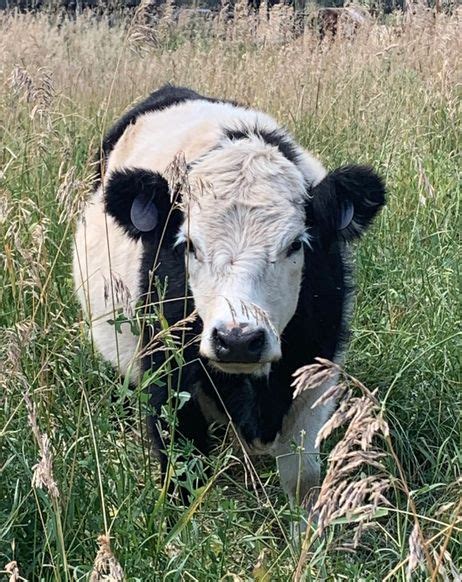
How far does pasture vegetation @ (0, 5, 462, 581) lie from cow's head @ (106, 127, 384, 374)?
0.83ft

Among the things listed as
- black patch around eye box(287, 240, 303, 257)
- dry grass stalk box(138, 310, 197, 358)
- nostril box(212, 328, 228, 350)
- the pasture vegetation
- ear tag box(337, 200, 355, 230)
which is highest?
dry grass stalk box(138, 310, 197, 358)

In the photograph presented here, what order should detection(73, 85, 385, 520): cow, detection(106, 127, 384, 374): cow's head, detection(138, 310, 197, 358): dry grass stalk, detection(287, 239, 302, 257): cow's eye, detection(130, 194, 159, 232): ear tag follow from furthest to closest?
1. detection(130, 194, 159, 232): ear tag
2. detection(287, 239, 302, 257): cow's eye
3. detection(73, 85, 385, 520): cow
4. detection(106, 127, 384, 374): cow's head
5. detection(138, 310, 197, 358): dry grass stalk

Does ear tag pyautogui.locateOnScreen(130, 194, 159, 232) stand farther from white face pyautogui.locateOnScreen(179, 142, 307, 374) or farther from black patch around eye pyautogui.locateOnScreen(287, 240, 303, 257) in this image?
black patch around eye pyautogui.locateOnScreen(287, 240, 303, 257)

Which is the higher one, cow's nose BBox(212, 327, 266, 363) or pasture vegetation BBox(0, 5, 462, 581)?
cow's nose BBox(212, 327, 266, 363)

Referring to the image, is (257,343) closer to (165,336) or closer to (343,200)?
(165,336)

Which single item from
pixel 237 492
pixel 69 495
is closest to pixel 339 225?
pixel 237 492

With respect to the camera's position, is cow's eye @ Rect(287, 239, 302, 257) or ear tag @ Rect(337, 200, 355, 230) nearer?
cow's eye @ Rect(287, 239, 302, 257)

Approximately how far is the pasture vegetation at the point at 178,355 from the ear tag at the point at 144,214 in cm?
21

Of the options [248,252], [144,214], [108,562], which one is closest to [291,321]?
[248,252]

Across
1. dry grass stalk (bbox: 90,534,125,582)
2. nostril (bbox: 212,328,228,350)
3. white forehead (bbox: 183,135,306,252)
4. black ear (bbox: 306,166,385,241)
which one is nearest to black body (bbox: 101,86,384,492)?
black ear (bbox: 306,166,385,241)

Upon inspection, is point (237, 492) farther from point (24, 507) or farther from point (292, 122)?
point (292, 122)

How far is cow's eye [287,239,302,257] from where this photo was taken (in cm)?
301

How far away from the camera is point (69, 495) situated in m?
2.22

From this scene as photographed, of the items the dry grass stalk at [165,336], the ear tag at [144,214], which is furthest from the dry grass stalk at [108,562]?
the ear tag at [144,214]
